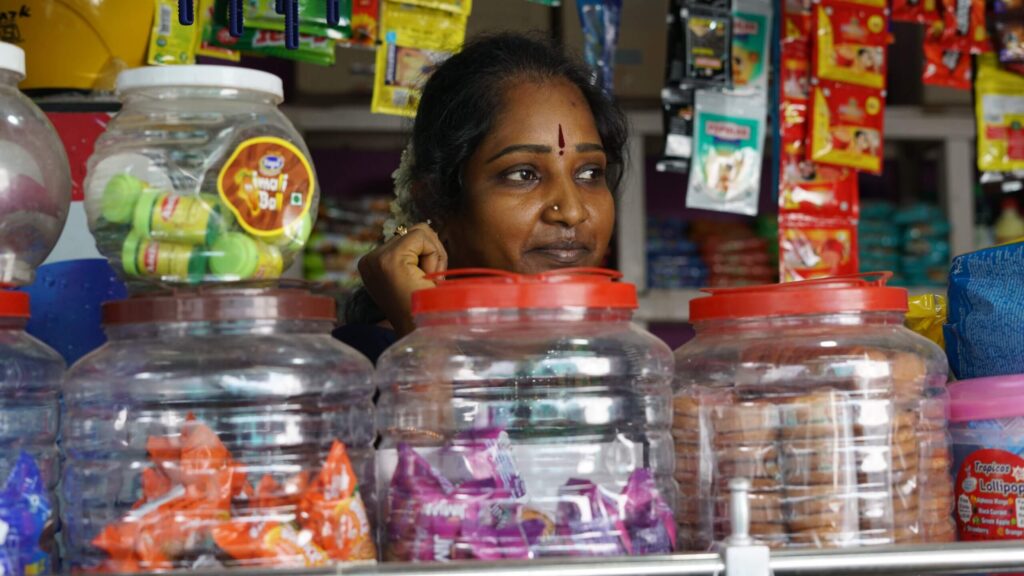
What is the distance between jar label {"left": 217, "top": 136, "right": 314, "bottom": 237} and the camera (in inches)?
41.4

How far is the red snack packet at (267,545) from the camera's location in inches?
37.9

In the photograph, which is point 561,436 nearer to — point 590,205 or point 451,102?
point 590,205

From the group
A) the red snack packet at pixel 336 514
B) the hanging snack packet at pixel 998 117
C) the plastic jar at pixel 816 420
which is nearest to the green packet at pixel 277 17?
the plastic jar at pixel 816 420

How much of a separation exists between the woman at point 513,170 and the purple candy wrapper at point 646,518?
847mm

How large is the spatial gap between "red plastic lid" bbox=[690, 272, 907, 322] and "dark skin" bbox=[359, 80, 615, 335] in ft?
2.40

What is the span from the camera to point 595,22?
3.06 metres

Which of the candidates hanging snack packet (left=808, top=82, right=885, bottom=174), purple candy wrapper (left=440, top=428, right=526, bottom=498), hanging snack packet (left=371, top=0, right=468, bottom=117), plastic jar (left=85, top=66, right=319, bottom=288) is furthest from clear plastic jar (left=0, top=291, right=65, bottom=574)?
hanging snack packet (left=808, top=82, right=885, bottom=174)

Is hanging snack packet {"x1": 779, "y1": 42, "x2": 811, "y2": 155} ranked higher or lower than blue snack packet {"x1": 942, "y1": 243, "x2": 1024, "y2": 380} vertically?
higher

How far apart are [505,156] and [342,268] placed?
2.27 metres

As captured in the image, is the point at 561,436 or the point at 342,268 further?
the point at 342,268

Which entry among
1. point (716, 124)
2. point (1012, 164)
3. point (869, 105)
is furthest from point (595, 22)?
point (1012, 164)

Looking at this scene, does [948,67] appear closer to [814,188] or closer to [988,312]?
[814,188]

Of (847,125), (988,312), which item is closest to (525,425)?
(988,312)

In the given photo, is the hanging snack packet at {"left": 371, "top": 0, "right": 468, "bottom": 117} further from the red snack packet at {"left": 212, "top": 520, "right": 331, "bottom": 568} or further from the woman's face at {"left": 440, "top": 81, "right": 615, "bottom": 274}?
the red snack packet at {"left": 212, "top": 520, "right": 331, "bottom": 568}
